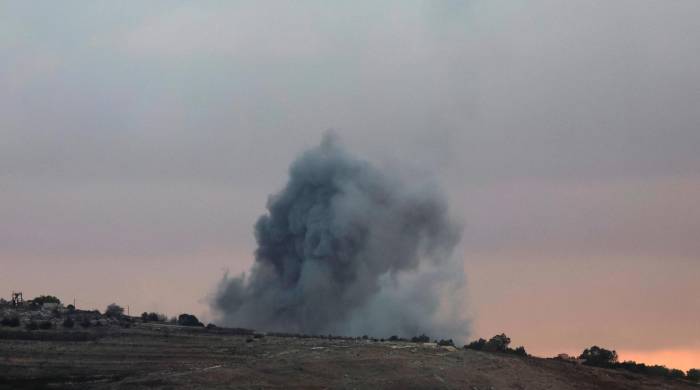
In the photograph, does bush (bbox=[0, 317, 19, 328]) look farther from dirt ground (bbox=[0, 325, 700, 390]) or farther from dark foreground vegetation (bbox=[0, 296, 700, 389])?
dirt ground (bbox=[0, 325, 700, 390])

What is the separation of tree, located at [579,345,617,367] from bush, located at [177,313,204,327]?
125 feet

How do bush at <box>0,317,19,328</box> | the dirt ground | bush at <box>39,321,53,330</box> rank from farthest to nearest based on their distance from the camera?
bush at <box>0,317,19,328</box> → bush at <box>39,321,53,330</box> → the dirt ground

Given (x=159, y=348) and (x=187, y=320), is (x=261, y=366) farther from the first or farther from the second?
(x=187, y=320)

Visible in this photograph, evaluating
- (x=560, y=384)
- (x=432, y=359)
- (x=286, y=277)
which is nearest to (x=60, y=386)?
(x=432, y=359)

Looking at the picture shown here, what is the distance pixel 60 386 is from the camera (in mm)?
91625

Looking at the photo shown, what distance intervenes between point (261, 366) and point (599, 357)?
3731cm

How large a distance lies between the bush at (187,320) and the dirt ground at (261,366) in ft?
44.2

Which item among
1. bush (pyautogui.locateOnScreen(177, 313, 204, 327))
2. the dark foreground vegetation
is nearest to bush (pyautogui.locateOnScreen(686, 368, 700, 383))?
the dark foreground vegetation

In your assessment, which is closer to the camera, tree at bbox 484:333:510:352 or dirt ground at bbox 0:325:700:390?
dirt ground at bbox 0:325:700:390

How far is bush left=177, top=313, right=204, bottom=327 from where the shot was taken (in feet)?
424

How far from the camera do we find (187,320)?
130125 millimetres

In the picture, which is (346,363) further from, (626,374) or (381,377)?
(626,374)

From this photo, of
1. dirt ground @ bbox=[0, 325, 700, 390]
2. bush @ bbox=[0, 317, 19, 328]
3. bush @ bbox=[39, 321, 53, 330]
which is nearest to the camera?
dirt ground @ bbox=[0, 325, 700, 390]

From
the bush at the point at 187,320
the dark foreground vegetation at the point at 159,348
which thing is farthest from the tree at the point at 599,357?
the bush at the point at 187,320
